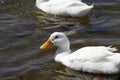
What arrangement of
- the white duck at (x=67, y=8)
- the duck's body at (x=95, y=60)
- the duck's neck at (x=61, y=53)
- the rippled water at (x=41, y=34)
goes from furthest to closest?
the white duck at (x=67, y=8) < the duck's neck at (x=61, y=53) < the rippled water at (x=41, y=34) < the duck's body at (x=95, y=60)

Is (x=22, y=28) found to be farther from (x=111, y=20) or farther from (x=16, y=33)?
(x=111, y=20)

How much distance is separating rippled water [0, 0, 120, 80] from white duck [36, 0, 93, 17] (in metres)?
0.18

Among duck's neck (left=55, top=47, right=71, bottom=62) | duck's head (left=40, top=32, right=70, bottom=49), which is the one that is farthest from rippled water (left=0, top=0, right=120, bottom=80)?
duck's head (left=40, top=32, right=70, bottom=49)

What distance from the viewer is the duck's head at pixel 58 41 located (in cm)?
969

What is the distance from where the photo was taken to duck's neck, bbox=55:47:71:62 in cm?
965

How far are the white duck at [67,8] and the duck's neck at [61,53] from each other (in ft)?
6.86

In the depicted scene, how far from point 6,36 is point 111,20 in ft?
9.37

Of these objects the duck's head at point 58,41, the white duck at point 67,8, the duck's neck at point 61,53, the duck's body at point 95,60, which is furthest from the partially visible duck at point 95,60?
the white duck at point 67,8

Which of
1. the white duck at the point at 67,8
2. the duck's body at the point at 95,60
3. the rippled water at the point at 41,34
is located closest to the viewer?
the duck's body at the point at 95,60

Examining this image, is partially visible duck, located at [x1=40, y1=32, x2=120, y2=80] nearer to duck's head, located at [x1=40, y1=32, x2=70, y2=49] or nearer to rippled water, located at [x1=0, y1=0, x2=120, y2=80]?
rippled water, located at [x1=0, y1=0, x2=120, y2=80]

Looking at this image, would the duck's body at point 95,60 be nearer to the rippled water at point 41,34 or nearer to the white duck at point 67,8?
the rippled water at point 41,34

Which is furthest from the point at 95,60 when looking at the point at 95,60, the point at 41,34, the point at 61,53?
the point at 41,34

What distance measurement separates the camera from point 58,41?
31.9 feet

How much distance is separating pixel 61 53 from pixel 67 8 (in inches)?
95.8
